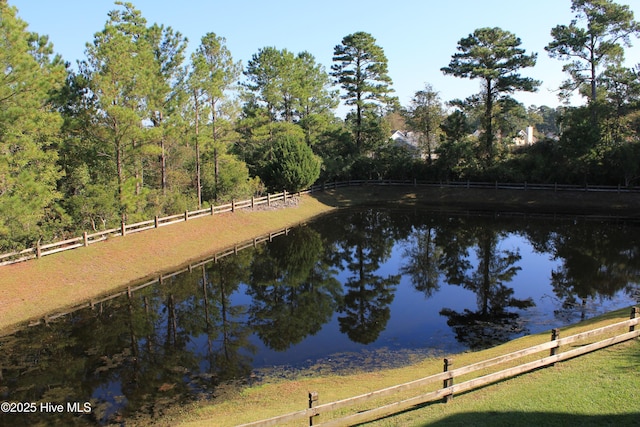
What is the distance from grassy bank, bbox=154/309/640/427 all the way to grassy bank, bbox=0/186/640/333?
1167cm

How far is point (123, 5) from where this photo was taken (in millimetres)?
32000

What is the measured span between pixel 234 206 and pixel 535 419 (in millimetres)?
31841

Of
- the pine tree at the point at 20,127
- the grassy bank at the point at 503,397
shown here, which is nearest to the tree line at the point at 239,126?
the pine tree at the point at 20,127

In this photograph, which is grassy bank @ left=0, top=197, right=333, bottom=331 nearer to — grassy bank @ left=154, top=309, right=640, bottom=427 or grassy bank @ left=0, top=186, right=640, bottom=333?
grassy bank @ left=0, top=186, right=640, bottom=333

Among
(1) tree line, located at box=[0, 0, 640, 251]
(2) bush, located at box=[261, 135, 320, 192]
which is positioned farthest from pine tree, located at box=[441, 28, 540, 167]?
(2) bush, located at box=[261, 135, 320, 192]

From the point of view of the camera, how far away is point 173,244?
2903 centimetres

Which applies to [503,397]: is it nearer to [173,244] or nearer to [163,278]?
[163,278]

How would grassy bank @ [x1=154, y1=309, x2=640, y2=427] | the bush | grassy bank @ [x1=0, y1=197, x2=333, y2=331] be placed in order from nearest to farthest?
grassy bank @ [x1=154, y1=309, x2=640, y2=427]
grassy bank @ [x1=0, y1=197, x2=333, y2=331]
the bush

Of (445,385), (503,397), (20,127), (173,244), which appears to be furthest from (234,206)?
(503,397)

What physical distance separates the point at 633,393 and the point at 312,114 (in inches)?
1996

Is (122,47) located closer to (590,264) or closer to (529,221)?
(590,264)

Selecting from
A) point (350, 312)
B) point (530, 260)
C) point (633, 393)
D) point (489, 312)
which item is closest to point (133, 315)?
point (350, 312)

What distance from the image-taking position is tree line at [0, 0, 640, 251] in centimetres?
2434

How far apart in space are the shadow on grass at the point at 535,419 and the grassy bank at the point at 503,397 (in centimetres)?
2
